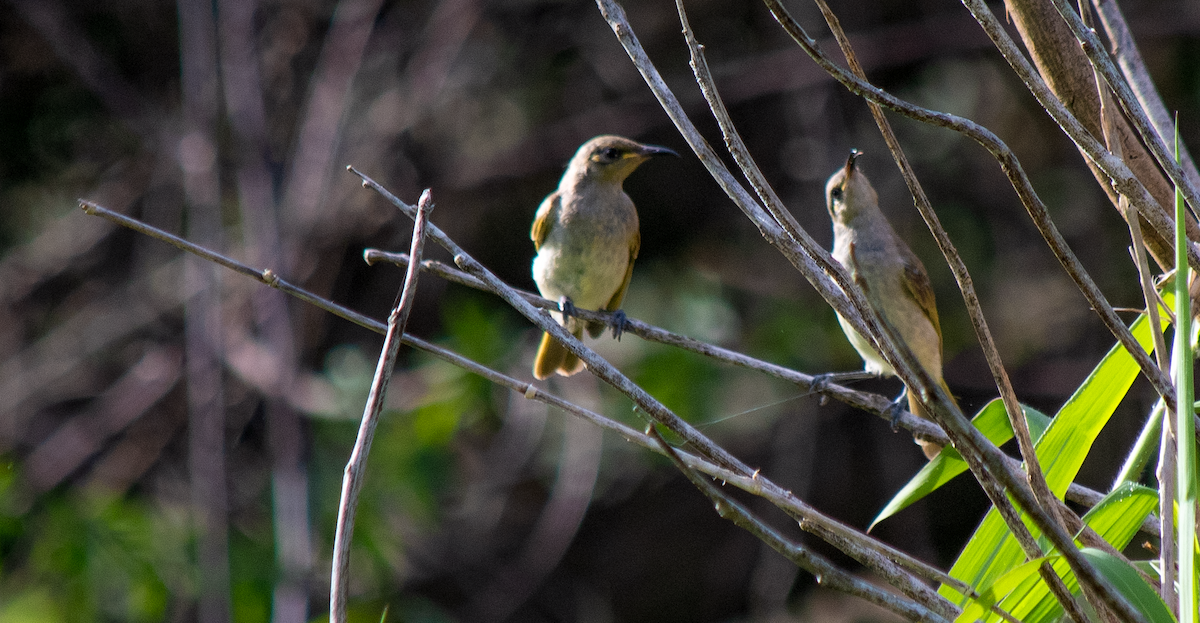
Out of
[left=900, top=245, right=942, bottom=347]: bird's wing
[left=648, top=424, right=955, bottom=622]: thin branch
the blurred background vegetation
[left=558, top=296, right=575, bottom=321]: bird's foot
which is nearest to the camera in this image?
[left=648, top=424, right=955, bottom=622]: thin branch

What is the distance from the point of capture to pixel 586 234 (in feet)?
14.9

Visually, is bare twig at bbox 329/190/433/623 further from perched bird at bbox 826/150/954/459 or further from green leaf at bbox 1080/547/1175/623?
perched bird at bbox 826/150/954/459

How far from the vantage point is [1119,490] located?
134 cm

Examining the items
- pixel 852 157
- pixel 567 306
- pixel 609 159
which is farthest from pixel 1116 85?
pixel 609 159

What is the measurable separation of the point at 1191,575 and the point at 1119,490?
1.39 ft

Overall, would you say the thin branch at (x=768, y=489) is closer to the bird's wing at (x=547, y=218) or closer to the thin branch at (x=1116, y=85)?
the thin branch at (x=1116, y=85)

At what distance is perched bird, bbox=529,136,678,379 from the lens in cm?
454

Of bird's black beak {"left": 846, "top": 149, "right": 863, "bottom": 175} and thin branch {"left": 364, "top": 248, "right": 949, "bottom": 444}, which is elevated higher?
bird's black beak {"left": 846, "top": 149, "right": 863, "bottom": 175}

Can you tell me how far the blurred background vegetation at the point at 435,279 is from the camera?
5168 mm

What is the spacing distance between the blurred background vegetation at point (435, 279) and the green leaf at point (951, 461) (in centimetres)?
337

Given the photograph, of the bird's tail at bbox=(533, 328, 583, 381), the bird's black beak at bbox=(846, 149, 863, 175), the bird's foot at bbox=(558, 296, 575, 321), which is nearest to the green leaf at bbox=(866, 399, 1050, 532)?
the bird's black beak at bbox=(846, 149, 863, 175)

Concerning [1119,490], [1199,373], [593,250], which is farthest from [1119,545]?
[593,250]

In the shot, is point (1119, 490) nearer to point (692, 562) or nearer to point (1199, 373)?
point (1199, 373)

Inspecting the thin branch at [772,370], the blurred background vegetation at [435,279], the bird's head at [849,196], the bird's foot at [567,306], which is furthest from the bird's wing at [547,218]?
the thin branch at [772,370]
